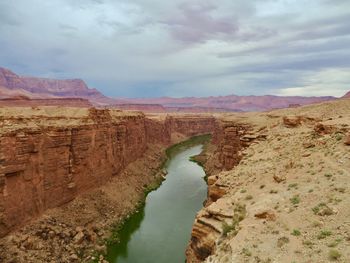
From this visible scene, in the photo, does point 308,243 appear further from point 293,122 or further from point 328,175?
point 293,122

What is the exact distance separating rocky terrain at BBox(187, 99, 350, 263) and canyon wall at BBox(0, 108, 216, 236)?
1541 cm

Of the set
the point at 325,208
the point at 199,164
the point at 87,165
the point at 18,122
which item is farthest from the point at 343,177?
the point at 199,164

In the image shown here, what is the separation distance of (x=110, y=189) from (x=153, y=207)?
581cm

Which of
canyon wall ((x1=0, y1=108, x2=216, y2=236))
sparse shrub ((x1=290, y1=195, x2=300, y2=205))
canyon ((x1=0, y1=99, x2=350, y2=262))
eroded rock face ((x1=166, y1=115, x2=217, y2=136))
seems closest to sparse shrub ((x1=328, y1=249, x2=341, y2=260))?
canyon ((x1=0, y1=99, x2=350, y2=262))

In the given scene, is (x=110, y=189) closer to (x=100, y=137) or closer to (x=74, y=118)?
(x=100, y=137)

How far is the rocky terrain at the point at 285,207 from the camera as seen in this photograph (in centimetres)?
1199

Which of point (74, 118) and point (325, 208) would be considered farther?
point (74, 118)

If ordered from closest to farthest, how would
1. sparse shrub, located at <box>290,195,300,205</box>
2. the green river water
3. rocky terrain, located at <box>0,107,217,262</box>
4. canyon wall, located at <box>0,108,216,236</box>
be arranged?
sparse shrub, located at <box>290,195,300,205</box> → rocky terrain, located at <box>0,107,217,262</box> → canyon wall, located at <box>0,108,216,236</box> → the green river water

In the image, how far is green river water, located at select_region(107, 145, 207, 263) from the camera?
30719mm

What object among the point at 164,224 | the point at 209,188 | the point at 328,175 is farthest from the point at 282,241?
the point at 164,224

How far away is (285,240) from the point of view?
40.6ft

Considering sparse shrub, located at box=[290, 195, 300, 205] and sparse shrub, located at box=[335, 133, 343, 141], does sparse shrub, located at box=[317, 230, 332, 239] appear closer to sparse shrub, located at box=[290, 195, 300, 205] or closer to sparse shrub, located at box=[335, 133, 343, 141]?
sparse shrub, located at box=[290, 195, 300, 205]

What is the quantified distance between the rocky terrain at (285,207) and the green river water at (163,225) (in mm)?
12447

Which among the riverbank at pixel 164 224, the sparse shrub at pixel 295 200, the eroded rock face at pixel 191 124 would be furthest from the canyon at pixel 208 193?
the eroded rock face at pixel 191 124
